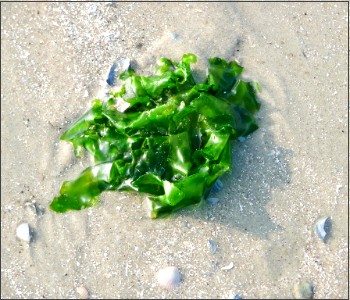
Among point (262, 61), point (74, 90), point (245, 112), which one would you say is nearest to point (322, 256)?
point (245, 112)

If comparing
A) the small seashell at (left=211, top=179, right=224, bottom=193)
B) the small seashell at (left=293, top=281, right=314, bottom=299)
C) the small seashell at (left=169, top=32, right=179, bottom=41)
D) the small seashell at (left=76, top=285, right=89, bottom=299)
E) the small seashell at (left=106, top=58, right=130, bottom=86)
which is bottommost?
the small seashell at (left=76, top=285, right=89, bottom=299)

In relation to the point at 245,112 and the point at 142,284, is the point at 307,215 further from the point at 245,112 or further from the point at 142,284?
the point at 142,284

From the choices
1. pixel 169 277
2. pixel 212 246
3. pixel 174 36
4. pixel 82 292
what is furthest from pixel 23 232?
pixel 174 36

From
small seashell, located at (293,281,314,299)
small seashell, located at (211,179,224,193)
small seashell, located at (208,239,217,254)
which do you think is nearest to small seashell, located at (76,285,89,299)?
small seashell, located at (208,239,217,254)

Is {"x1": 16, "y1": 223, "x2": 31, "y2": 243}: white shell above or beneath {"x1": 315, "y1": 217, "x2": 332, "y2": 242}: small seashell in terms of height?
beneath

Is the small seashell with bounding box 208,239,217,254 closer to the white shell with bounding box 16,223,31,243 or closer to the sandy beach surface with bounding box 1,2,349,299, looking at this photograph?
the sandy beach surface with bounding box 1,2,349,299

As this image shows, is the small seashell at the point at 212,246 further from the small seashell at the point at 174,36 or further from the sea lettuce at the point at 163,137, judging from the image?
the small seashell at the point at 174,36

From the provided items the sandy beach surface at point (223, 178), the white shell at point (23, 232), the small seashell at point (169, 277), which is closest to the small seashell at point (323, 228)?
the sandy beach surface at point (223, 178)
